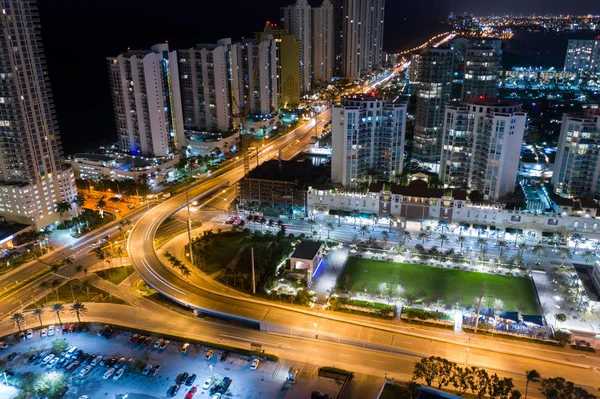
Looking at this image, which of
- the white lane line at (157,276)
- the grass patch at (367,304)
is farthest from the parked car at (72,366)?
the grass patch at (367,304)

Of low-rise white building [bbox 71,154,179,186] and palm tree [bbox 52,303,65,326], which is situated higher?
low-rise white building [bbox 71,154,179,186]

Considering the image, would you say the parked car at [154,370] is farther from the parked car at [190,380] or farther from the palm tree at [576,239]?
the palm tree at [576,239]

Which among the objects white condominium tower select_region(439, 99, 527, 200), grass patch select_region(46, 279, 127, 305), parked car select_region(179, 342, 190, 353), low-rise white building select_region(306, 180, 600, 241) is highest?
white condominium tower select_region(439, 99, 527, 200)

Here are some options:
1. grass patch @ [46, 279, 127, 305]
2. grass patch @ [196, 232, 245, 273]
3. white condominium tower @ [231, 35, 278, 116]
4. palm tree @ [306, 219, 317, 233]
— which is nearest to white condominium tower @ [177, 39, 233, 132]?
white condominium tower @ [231, 35, 278, 116]

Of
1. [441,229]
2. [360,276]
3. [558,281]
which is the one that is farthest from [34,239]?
[558,281]

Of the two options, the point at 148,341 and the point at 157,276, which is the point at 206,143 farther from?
the point at 148,341

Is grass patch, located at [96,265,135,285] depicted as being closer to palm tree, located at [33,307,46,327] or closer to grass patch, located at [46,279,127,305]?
→ grass patch, located at [46,279,127,305]

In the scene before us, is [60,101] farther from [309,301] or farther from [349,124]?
[309,301]
